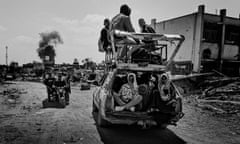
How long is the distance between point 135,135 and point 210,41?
19.4m

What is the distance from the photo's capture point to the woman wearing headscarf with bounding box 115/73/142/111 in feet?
13.8

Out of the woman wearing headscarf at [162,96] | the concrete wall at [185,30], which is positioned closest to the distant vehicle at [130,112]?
the woman wearing headscarf at [162,96]

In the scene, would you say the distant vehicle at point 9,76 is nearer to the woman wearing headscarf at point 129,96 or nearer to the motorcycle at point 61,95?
the motorcycle at point 61,95

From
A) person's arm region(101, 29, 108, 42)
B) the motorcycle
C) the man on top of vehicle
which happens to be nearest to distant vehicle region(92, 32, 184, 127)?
the man on top of vehicle

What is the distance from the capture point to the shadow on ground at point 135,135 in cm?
435

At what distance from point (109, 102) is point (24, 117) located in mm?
3587

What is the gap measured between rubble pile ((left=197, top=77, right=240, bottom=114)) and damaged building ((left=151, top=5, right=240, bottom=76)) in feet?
17.3

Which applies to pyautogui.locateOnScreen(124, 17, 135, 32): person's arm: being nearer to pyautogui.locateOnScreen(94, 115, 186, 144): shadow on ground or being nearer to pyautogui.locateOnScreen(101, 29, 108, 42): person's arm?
pyautogui.locateOnScreen(101, 29, 108, 42): person's arm

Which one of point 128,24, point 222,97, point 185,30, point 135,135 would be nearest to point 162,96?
point 135,135

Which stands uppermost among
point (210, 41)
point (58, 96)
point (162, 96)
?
point (210, 41)

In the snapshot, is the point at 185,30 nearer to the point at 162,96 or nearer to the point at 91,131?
the point at 162,96

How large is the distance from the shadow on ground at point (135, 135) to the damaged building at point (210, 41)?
15792 mm

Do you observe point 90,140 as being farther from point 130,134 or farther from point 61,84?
point 61,84

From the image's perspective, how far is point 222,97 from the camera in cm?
1081
